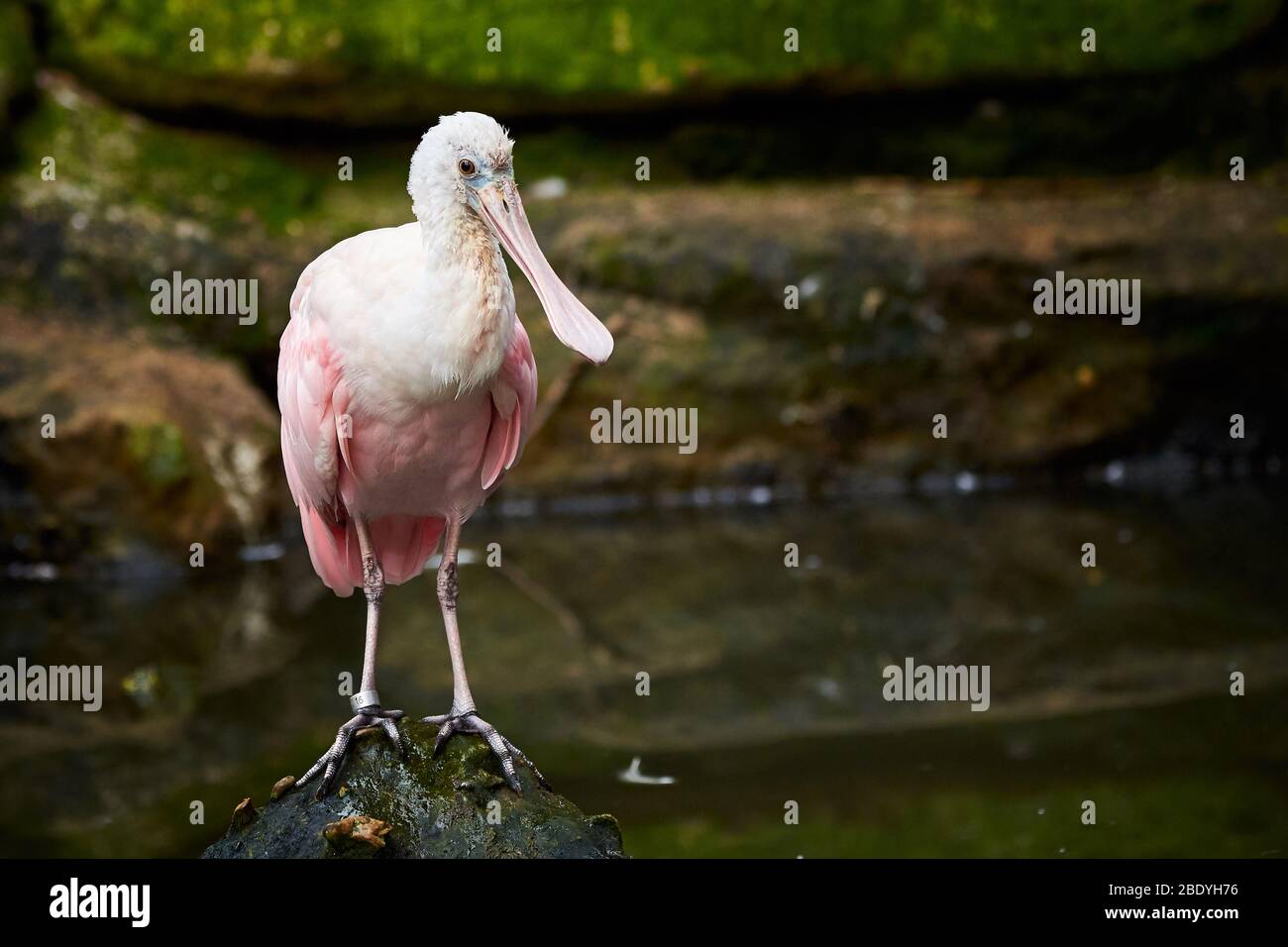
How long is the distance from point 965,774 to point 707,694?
148cm

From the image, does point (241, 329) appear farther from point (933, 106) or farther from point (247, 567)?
point (933, 106)

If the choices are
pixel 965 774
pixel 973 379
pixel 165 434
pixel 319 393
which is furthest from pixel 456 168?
pixel 973 379

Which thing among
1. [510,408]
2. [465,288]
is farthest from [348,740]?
[465,288]

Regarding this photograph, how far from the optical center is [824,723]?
21.6 feet

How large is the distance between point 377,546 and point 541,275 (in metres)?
1.19

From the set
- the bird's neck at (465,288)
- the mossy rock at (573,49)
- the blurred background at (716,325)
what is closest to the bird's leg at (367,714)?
the bird's neck at (465,288)

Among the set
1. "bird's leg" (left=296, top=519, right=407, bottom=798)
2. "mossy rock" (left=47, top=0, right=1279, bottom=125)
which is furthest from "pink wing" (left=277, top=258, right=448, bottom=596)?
"mossy rock" (left=47, top=0, right=1279, bottom=125)

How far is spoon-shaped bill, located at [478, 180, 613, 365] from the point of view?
416 centimetres

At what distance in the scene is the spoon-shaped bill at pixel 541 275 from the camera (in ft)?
13.6

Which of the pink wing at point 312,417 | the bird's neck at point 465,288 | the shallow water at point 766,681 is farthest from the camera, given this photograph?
the shallow water at point 766,681

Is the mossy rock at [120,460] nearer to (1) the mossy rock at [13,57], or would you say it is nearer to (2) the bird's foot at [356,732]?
(1) the mossy rock at [13,57]

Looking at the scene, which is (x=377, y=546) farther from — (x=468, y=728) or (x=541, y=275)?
(x=541, y=275)

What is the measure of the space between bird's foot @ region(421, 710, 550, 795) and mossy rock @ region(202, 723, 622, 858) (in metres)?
0.02

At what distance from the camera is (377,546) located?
16.6 ft
